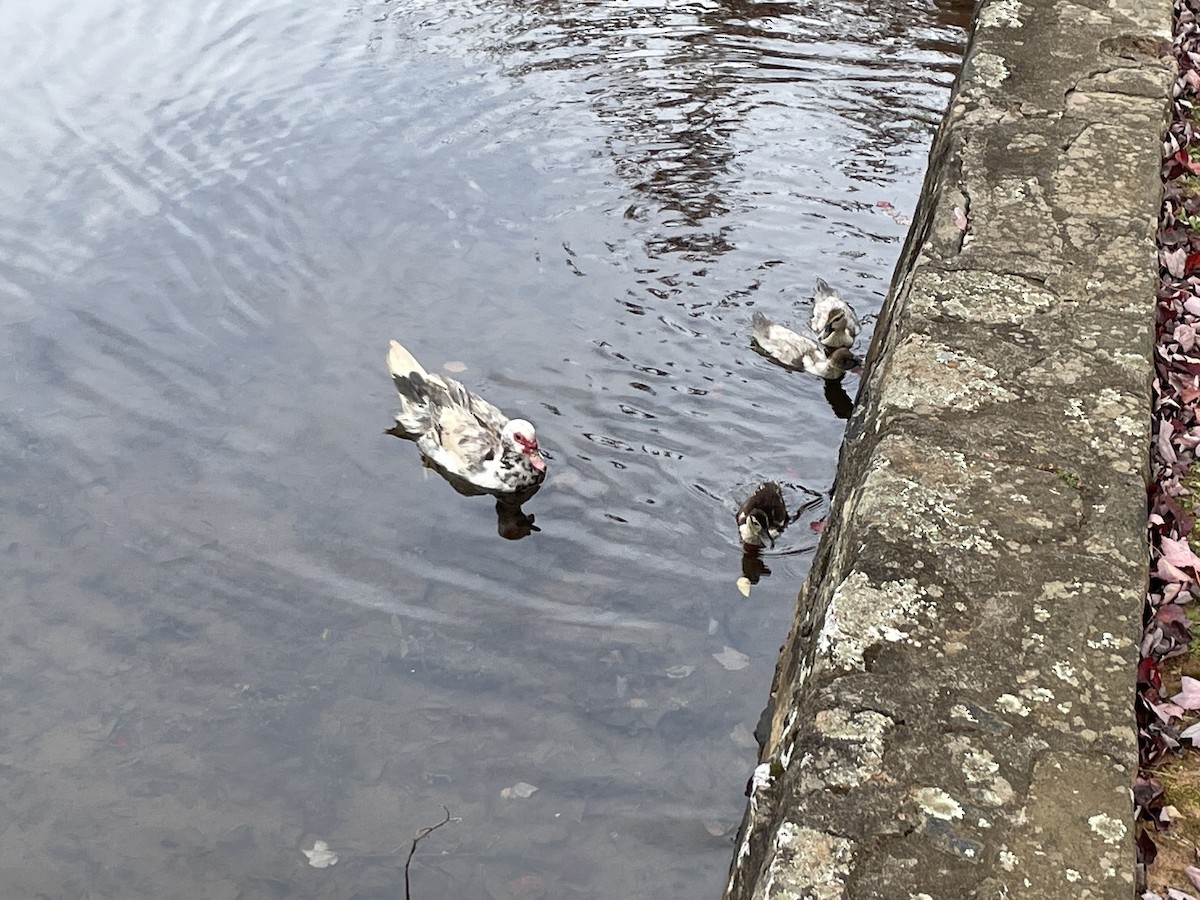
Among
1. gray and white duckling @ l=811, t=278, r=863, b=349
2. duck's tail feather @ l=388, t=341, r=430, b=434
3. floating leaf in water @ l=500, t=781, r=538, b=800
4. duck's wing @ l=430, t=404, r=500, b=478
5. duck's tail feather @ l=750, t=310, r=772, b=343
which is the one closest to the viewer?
floating leaf in water @ l=500, t=781, r=538, b=800

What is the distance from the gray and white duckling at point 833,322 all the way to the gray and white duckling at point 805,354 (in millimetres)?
59

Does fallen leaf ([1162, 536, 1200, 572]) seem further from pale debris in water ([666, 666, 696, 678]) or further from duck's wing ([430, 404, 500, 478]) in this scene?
duck's wing ([430, 404, 500, 478])

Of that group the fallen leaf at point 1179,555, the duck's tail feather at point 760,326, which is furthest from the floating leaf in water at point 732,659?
the duck's tail feather at point 760,326

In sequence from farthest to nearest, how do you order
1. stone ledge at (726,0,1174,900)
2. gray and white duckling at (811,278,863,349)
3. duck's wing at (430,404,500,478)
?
1. gray and white duckling at (811,278,863,349)
2. duck's wing at (430,404,500,478)
3. stone ledge at (726,0,1174,900)

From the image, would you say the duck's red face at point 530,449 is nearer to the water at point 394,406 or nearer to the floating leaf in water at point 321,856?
the water at point 394,406

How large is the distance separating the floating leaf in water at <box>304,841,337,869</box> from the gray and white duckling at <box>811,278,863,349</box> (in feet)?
14.2

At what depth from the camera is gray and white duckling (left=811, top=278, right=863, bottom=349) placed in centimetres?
752

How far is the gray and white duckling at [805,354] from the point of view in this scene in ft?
24.7

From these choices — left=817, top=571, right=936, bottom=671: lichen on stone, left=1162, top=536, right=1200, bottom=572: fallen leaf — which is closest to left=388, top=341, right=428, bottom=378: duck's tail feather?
left=817, top=571, right=936, bottom=671: lichen on stone

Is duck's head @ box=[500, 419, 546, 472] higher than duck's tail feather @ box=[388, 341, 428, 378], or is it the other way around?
duck's tail feather @ box=[388, 341, 428, 378]

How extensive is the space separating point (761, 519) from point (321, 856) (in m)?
2.71

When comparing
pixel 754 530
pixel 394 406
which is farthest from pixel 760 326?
pixel 394 406

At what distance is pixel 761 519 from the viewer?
6.21 m

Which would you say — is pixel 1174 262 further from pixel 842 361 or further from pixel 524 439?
pixel 524 439
